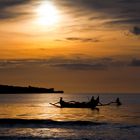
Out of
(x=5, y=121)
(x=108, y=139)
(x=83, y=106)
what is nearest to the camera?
(x=108, y=139)

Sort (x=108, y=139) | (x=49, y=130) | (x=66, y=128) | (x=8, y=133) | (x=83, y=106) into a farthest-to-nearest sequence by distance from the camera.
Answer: (x=83, y=106), (x=66, y=128), (x=49, y=130), (x=8, y=133), (x=108, y=139)

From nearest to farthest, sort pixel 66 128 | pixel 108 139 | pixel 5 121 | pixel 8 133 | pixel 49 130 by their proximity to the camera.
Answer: pixel 108 139
pixel 8 133
pixel 49 130
pixel 66 128
pixel 5 121

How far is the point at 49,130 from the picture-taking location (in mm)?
56031

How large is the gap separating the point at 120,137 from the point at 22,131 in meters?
11.7

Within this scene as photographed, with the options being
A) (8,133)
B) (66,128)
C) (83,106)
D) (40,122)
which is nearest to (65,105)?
(83,106)

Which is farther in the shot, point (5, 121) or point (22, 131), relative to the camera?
point (5, 121)

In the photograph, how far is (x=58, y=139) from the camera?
1863 inches

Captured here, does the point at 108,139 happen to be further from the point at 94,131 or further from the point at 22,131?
the point at 22,131

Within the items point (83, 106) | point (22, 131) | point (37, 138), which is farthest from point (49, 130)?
point (83, 106)

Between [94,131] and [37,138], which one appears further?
[94,131]

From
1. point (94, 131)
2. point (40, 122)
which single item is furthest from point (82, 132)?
point (40, 122)

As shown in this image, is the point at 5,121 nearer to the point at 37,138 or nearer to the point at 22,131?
the point at 22,131

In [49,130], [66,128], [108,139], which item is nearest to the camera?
[108,139]

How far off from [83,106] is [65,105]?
505 centimetres
